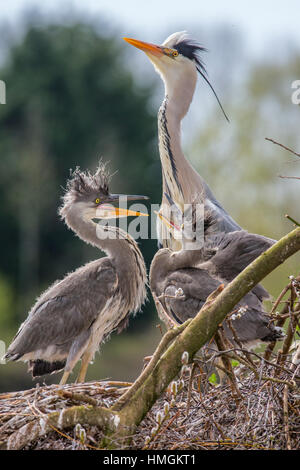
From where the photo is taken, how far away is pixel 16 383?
1468cm

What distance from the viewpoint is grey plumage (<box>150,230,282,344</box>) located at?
4.07 metres

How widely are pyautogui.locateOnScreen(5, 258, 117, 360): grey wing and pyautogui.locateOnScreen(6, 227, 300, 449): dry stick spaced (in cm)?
177

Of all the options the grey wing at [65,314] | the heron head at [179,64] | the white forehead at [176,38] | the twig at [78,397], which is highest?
the white forehead at [176,38]

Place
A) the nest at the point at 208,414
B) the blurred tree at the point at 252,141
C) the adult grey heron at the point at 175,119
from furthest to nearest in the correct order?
the blurred tree at the point at 252,141, the adult grey heron at the point at 175,119, the nest at the point at 208,414

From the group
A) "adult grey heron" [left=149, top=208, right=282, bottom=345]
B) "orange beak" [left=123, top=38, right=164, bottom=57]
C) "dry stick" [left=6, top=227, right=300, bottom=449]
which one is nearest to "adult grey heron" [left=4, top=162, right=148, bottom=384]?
"adult grey heron" [left=149, top=208, right=282, bottom=345]

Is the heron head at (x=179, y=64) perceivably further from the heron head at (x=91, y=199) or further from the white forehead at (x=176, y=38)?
the heron head at (x=91, y=199)

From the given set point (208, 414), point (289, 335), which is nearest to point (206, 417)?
point (208, 414)

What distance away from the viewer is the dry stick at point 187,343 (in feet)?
7.86

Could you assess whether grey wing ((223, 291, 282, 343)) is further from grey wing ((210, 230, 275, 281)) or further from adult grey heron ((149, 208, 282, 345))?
grey wing ((210, 230, 275, 281))

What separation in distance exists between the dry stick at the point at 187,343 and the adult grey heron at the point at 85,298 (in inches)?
63.3

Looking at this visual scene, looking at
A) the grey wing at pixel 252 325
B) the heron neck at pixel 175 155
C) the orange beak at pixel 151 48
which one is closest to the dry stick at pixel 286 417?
the grey wing at pixel 252 325

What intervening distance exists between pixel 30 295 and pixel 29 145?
349 cm

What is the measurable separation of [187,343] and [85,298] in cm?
190
